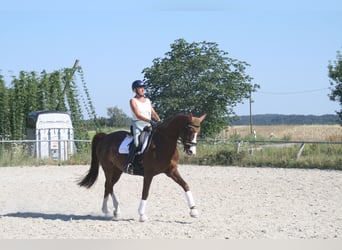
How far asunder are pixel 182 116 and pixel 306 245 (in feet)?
10.3

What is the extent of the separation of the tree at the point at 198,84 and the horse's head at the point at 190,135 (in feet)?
66.5

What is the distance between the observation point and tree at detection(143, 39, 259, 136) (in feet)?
96.9

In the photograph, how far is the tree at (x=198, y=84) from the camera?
96.9 ft

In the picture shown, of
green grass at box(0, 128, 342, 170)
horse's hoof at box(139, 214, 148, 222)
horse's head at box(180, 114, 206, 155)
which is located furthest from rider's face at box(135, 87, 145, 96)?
green grass at box(0, 128, 342, 170)

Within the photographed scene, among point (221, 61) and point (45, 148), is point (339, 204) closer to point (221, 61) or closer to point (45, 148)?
point (45, 148)

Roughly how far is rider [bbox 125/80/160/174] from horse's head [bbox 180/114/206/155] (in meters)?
0.78

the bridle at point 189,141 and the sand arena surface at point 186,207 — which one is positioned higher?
the bridle at point 189,141

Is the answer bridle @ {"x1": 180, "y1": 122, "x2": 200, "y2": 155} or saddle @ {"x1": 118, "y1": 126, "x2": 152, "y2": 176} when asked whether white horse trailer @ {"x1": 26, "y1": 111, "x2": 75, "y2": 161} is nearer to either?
saddle @ {"x1": 118, "y1": 126, "x2": 152, "y2": 176}

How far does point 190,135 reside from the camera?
844 centimetres

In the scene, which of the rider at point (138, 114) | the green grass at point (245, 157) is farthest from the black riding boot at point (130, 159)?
the green grass at point (245, 157)

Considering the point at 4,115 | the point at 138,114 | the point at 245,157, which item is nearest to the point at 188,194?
the point at 138,114

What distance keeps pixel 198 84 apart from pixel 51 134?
29.8ft

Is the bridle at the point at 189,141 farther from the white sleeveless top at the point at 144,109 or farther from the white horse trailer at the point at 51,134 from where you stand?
the white horse trailer at the point at 51,134

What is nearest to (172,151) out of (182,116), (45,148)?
(182,116)
